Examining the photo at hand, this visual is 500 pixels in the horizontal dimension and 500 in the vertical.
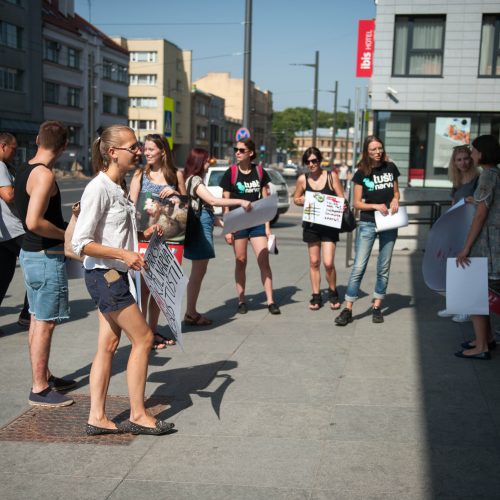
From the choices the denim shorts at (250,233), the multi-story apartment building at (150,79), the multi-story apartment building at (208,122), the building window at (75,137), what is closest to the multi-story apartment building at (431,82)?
the denim shorts at (250,233)

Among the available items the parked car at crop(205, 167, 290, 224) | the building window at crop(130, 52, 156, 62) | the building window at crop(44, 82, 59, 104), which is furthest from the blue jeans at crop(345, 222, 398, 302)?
the building window at crop(130, 52, 156, 62)

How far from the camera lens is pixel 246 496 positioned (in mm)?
3273

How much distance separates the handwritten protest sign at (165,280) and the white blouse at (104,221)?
0.13 m

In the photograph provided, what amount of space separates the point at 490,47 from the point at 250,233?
12.0 metres

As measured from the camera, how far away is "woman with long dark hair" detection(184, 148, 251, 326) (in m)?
6.34

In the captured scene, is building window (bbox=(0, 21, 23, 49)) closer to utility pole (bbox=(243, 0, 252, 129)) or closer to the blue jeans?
utility pole (bbox=(243, 0, 252, 129))

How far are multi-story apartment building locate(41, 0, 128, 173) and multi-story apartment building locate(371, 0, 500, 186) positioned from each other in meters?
39.3

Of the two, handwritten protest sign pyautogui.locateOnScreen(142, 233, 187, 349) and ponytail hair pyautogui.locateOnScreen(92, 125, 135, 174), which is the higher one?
ponytail hair pyautogui.locateOnScreen(92, 125, 135, 174)

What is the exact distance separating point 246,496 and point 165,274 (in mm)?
1435

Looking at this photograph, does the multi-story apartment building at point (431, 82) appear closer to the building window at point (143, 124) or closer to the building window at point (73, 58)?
the building window at point (73, 58)

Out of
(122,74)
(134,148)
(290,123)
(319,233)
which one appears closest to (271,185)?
(319,233)

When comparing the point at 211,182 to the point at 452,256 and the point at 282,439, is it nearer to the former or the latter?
the point at 452,256

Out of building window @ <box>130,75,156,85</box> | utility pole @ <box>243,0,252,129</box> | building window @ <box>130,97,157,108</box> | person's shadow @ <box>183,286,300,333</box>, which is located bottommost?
person's shadow @ <box>183,286,300,333</box>

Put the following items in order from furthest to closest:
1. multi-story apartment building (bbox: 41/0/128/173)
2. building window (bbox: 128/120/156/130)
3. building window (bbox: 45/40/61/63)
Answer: building window (bbox: 128/120/156/130) → multi-story apartment building (bbox: 41/0/128/173) → building window (bbox: 45/40/61/63)
